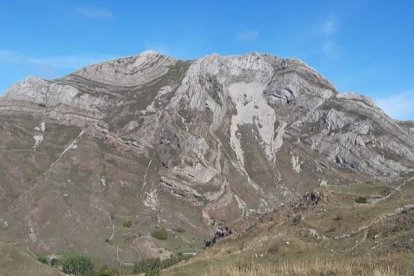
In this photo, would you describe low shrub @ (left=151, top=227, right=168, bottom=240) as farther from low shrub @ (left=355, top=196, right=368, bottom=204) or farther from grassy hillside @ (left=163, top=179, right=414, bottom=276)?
low shrub @ (left=355, top=196, right=368, bottom=204)

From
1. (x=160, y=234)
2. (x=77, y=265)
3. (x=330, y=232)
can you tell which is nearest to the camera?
(x=330, y=232)

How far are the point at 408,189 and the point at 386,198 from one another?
489 cm

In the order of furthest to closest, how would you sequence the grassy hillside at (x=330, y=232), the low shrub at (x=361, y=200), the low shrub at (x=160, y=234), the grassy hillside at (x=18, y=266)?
the low shrub at (x=160, y=234) → the grassy hillside at (x=18, y=266) → the low shrub at (x=361, y=200) → the grassy hillside at (x=330, y=232)

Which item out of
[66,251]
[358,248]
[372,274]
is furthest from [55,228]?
[372,274]

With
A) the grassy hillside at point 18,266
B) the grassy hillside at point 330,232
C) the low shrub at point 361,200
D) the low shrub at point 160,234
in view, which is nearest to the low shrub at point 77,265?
the low shrub at point 160,234

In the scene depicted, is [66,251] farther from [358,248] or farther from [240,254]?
[358,248]

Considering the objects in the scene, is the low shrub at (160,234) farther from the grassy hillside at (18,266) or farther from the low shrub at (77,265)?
the grassy hillside at (18,266)

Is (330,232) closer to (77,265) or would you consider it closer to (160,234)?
(77,265)

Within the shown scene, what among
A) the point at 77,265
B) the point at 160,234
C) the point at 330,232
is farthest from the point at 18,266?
the point at 160,234

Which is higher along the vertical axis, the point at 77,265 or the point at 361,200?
the point at 361,200

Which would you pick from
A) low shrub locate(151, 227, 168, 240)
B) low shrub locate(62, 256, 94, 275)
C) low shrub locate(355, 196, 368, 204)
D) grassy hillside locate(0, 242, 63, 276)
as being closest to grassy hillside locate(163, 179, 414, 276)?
low shrub locate(355, 196, 368, 204)

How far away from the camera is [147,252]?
6900 inches

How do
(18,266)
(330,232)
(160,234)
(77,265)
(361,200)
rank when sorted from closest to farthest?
(330,232) < (361,200) < (18,266) < (77,265) < (160,234)

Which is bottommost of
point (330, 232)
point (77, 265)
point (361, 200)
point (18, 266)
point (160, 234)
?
point (77, 265)
